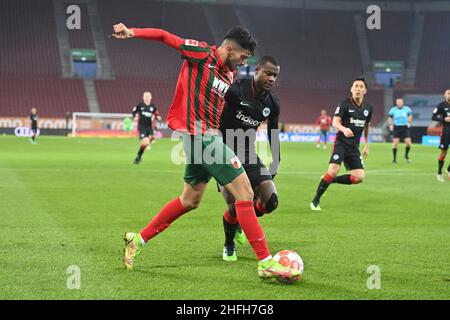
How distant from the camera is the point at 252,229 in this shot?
5562 millimetres

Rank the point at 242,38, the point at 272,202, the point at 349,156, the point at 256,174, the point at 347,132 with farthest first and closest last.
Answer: the point at 349,156, the point at 347,132, the point at 256,174, the point at 272,202, the point at 242,38

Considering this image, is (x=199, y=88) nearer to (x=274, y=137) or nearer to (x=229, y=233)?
(x=274, y=137)

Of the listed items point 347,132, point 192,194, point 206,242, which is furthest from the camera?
point 347,132

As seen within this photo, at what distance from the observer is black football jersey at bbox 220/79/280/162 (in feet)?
22.0

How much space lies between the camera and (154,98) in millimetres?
52531

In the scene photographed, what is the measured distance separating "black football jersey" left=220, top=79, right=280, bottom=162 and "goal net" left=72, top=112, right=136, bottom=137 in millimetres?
39773

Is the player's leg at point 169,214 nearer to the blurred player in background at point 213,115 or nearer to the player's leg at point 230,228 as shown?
the blurred player in background at point 213,115

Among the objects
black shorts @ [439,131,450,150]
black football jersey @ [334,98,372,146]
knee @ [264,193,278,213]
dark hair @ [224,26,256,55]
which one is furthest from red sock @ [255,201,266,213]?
black shorts @ [439,131,450,150]

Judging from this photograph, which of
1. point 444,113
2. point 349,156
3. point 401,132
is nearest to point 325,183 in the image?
point 349,156

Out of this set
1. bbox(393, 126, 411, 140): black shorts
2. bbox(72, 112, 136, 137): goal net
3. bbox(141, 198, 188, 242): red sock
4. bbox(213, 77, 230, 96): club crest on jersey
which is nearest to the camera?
bbox(213, 77, 230, 96): club crest on jersey

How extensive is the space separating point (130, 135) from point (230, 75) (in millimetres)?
41610

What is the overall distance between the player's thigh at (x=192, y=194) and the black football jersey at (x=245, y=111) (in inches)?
34.0

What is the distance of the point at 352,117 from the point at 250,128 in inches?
195

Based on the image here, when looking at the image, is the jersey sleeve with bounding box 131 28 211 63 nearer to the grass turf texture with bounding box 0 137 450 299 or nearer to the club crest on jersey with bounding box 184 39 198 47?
the club crest on jersey with bounding box 184 39 198 47
